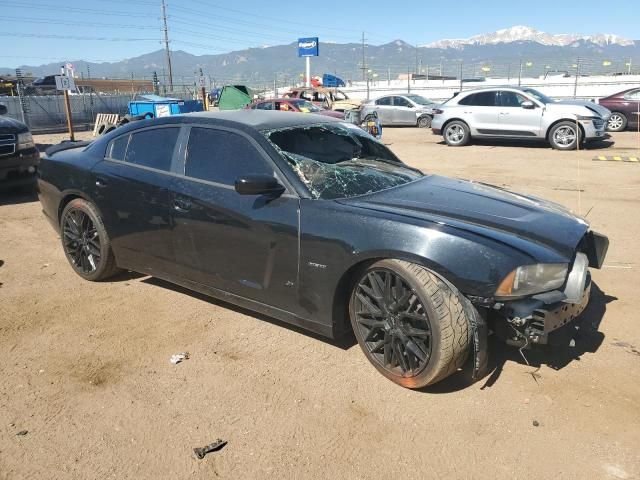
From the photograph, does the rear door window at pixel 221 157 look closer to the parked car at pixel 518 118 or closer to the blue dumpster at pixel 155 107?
the parked car at pixel 518 118

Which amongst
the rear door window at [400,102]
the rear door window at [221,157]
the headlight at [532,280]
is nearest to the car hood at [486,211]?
the headlight at [532,280]

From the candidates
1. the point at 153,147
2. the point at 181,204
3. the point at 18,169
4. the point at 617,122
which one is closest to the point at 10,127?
the point at 18,169

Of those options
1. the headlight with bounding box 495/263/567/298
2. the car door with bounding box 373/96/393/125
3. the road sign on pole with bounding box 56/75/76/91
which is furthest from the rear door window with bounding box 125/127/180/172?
the car door with bounding box 373/96/393/125

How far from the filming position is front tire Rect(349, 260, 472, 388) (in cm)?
287

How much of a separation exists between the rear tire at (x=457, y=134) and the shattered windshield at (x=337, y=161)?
37.8 feet

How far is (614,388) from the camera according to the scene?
3.07 metres

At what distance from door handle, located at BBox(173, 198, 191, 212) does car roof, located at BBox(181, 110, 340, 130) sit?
0.63 m

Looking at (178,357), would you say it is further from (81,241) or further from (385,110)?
(385,110)

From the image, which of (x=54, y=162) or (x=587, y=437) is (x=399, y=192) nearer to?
(x=587, y=437)

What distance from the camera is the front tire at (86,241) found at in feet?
15.2

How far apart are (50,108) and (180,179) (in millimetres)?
23932

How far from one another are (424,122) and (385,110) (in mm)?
1739

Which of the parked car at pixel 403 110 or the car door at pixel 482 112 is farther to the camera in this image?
the parked car at pixel 403 110

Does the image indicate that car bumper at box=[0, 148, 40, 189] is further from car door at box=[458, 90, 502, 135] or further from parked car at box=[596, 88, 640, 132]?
parked car at box=[596, 88, 640, 132]
